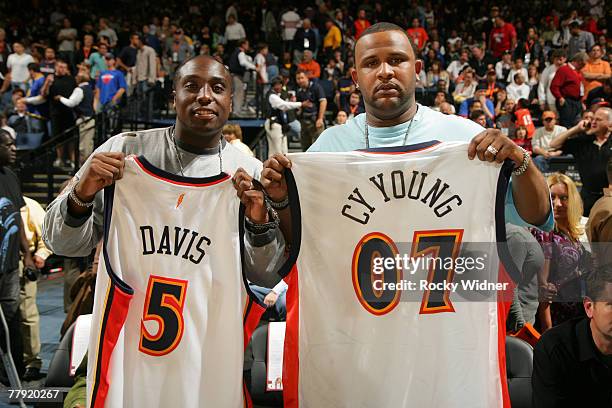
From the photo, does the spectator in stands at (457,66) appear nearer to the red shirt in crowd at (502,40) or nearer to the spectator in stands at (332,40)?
the red shirt in crowd at (502,40)

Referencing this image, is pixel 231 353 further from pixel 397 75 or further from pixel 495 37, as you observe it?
pixel 495 37

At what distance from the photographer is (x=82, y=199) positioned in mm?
2680

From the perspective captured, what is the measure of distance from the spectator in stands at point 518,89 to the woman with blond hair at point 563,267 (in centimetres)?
843

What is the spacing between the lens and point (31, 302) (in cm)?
622

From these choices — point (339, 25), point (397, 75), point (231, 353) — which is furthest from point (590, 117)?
point (339, 25)

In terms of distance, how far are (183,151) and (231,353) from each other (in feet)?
2.65

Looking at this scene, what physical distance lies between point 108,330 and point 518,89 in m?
11.8

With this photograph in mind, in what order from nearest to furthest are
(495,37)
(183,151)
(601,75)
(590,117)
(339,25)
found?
1. (183,151)
2. (590,117)
3. (601,75)
4. (495,37)
5. (339,25)

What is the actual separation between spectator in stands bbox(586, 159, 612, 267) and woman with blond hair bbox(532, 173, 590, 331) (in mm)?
118

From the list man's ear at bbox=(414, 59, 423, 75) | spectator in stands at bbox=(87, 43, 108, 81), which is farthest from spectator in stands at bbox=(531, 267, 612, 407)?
spectator in stands at bbox=(87, 43, 108, 81)

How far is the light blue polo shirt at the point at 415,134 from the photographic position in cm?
274

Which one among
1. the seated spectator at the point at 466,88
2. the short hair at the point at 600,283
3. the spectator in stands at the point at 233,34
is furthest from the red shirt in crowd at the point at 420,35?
the short hair at the point at 600,283

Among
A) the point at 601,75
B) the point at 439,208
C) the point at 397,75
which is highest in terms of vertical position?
the point at 601,75

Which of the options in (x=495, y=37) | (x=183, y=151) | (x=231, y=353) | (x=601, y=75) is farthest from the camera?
(x=495, y=37)
